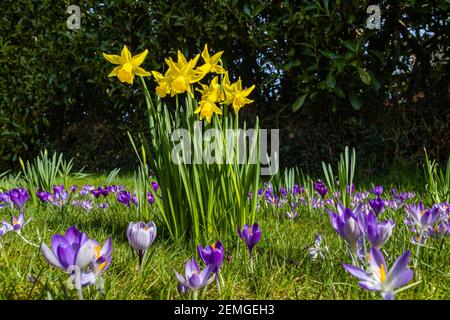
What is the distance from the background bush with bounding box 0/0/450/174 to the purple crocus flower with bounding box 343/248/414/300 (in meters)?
2.74

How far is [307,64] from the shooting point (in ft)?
12.1

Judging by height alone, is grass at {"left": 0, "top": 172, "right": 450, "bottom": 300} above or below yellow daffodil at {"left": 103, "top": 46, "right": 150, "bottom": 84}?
below

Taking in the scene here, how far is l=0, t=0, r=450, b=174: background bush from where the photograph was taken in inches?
139

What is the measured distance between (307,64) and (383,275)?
309cm

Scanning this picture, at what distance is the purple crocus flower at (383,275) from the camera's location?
0.75 meters

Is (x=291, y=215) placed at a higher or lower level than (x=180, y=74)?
lower

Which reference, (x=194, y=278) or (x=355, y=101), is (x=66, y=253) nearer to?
(x=194, y=278)

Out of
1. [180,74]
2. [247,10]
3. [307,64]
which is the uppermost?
[247,10]

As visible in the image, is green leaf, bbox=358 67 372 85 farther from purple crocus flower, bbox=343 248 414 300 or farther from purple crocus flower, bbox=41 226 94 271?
purple crocus flower, bbox=41 226 94 271

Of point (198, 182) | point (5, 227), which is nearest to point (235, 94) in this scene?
point (198, 182)

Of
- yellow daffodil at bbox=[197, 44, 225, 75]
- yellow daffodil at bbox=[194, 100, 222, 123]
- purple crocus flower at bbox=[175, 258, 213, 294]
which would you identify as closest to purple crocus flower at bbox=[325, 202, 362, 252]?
purple crocus flower at bbox=[175, 258, 213, 294]

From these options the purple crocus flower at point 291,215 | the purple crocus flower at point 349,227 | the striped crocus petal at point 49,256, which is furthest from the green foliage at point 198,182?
the striped crocus petal at point 49,256
